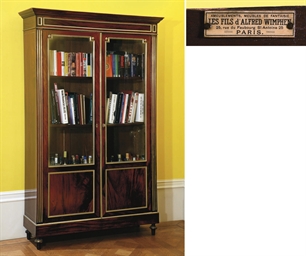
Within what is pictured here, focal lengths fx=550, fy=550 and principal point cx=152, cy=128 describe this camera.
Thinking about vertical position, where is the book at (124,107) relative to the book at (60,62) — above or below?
below

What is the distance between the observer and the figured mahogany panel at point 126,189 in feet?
15.4

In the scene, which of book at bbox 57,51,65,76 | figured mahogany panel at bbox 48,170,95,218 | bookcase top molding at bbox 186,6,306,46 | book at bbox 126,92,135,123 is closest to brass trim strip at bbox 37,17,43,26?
book at bbox 57,51,65,76

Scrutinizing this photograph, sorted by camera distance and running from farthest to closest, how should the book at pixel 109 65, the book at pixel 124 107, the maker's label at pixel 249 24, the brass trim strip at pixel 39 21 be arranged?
1. the book at pixel 124 107
2. the book at pixel 109 65
3. the brass trim strip at pixel 39 21
4. the maker's label at pixel 249 24

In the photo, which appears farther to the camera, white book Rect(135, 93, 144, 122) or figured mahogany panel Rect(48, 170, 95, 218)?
white book Rect(135, 93, 144, 122)

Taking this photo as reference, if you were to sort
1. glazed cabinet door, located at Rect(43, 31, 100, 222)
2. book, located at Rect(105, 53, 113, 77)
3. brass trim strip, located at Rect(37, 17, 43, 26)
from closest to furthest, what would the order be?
1. brass trim strip, located at Rect(37, 17, 43, 26)
2. glazed cabinet door, located at Rect(43, 31, 100, 222)
3. book, located at Rect(105, 53, 113, 77)

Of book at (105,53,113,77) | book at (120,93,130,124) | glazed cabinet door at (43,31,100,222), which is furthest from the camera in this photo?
book at (120,93,130,124)

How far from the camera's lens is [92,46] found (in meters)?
4.55

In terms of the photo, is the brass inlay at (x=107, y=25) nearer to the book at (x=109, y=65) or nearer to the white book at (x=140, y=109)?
the book at (x=109, y=65)

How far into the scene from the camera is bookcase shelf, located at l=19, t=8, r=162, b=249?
14.5ft

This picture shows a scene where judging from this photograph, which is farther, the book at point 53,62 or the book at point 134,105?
the book at point 134,105

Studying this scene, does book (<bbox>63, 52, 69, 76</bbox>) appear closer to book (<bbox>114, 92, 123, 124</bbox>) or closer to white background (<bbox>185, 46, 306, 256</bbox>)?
book (<bbox>114, 92, 123, 124</bbox>)

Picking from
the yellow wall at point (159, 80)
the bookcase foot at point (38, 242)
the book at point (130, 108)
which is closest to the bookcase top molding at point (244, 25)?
the book at point (130, 108)

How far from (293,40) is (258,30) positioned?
132 mm

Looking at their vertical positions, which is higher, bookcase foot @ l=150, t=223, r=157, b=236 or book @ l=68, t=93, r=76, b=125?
book @ l=68, t=93, r=76, b=125
